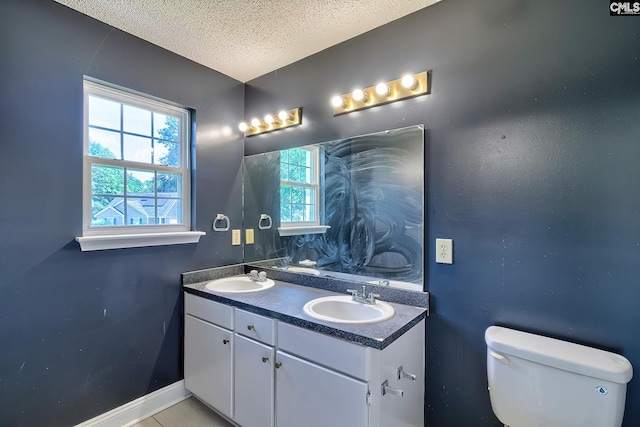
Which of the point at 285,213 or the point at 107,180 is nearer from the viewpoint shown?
the point at 107,180

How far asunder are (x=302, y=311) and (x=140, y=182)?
1420 millimetres

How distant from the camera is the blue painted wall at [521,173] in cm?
118

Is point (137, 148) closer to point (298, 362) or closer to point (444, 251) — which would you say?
point (298, 362)

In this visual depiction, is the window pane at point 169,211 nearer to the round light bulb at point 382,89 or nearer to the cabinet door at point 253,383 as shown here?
the cabinet door at point 253,383

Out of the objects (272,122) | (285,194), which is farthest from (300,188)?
(272,122)

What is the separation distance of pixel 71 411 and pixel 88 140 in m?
1.55

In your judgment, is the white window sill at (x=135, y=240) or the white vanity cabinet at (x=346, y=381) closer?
the white vanity cabinet at (x=346, y=381)

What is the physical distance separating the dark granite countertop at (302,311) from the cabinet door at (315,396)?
0.18 m

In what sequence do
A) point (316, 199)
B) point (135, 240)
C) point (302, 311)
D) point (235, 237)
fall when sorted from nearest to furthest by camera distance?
point (302, 311) → point (135, 240) → point (316, 199) → point (235, 237)

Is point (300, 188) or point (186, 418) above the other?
point (300, 188)

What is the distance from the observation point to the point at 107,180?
73.7 inches

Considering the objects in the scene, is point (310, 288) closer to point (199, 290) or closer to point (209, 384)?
point (199, 290)

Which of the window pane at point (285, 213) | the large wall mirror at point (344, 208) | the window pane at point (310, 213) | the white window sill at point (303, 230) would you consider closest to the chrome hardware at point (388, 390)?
the large wall mirror at point (344, 208)

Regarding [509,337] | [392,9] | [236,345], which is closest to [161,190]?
[236,345]
